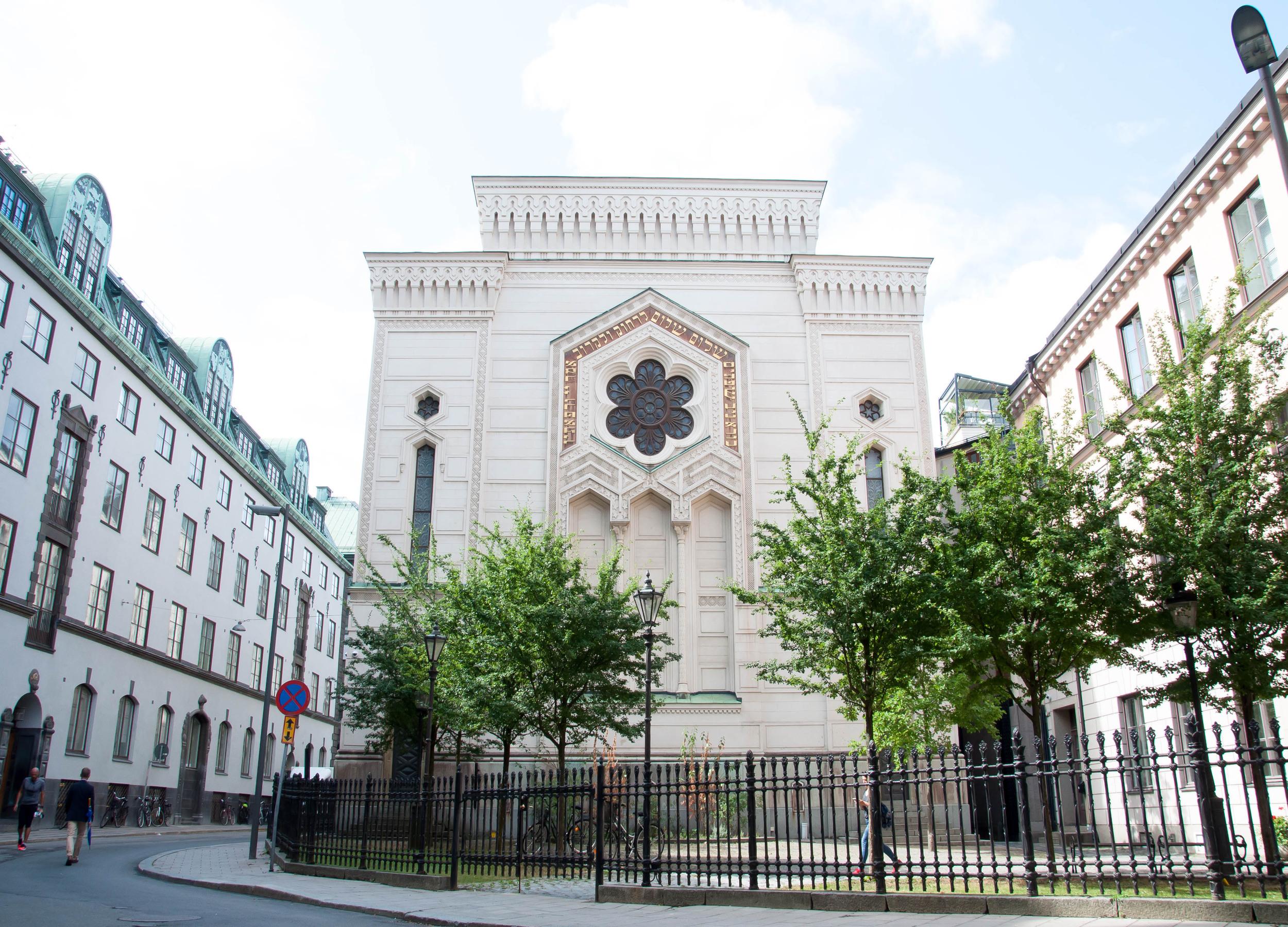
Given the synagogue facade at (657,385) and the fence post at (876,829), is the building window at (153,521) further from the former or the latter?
the fence post at (876,829)

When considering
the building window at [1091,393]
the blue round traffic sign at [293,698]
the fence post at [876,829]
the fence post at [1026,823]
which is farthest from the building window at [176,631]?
the fence post at [1026,823]

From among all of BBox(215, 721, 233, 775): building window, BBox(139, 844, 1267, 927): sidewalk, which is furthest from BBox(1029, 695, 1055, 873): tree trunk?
BBox(215, 721, 233, 775): building window

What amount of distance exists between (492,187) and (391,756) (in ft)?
64.2

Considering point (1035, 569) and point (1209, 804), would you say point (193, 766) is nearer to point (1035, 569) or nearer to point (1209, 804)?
point (1035, 569)

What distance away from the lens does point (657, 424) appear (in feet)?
109

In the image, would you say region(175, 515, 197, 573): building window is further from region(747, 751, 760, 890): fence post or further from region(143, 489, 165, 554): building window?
region(747, 751, 760, 890): fence post

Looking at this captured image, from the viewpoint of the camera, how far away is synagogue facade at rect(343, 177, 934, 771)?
3100cm

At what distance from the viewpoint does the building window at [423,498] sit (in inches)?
1230

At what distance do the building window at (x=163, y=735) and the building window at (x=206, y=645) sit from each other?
3.47 meters

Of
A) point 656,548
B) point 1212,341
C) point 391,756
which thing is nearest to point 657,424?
point 656,548

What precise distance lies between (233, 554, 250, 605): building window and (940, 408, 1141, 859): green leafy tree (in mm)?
38394

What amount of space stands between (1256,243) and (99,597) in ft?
113

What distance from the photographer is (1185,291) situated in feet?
70.5

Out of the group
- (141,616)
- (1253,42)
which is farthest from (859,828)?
(141,616)
